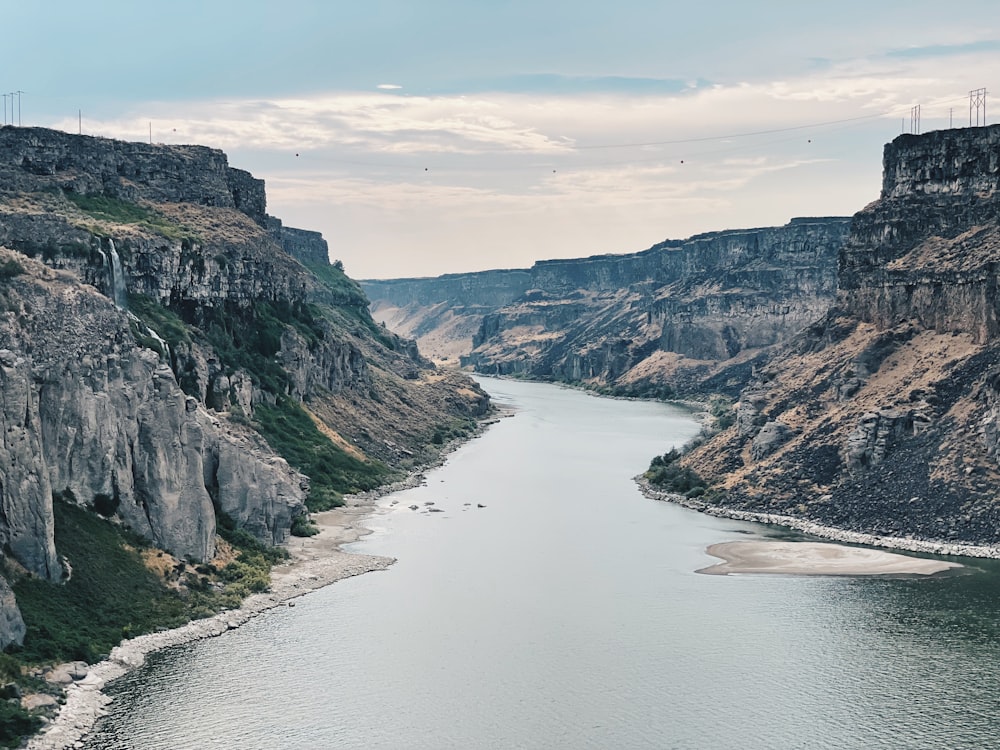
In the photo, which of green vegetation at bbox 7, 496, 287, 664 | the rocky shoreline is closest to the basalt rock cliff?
green vegetation at bbox 7, 496, 287, 664

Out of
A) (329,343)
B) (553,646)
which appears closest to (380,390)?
(329,343)

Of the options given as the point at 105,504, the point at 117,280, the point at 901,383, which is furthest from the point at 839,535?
the point at 117,280

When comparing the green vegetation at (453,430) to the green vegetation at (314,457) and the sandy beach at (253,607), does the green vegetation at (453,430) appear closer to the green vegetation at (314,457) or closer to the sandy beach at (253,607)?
the green vegetation at (314,457)

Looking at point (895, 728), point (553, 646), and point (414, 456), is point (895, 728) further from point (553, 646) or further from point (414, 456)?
point (414, 456)

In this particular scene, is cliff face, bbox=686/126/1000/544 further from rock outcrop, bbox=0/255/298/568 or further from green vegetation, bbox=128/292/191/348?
rock outcrop, bbox=0/255/298/568

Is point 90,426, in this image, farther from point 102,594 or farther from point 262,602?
point 262,602

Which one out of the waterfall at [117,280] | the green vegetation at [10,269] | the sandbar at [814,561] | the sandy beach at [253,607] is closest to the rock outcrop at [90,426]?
the green vegetation at [10,269]
